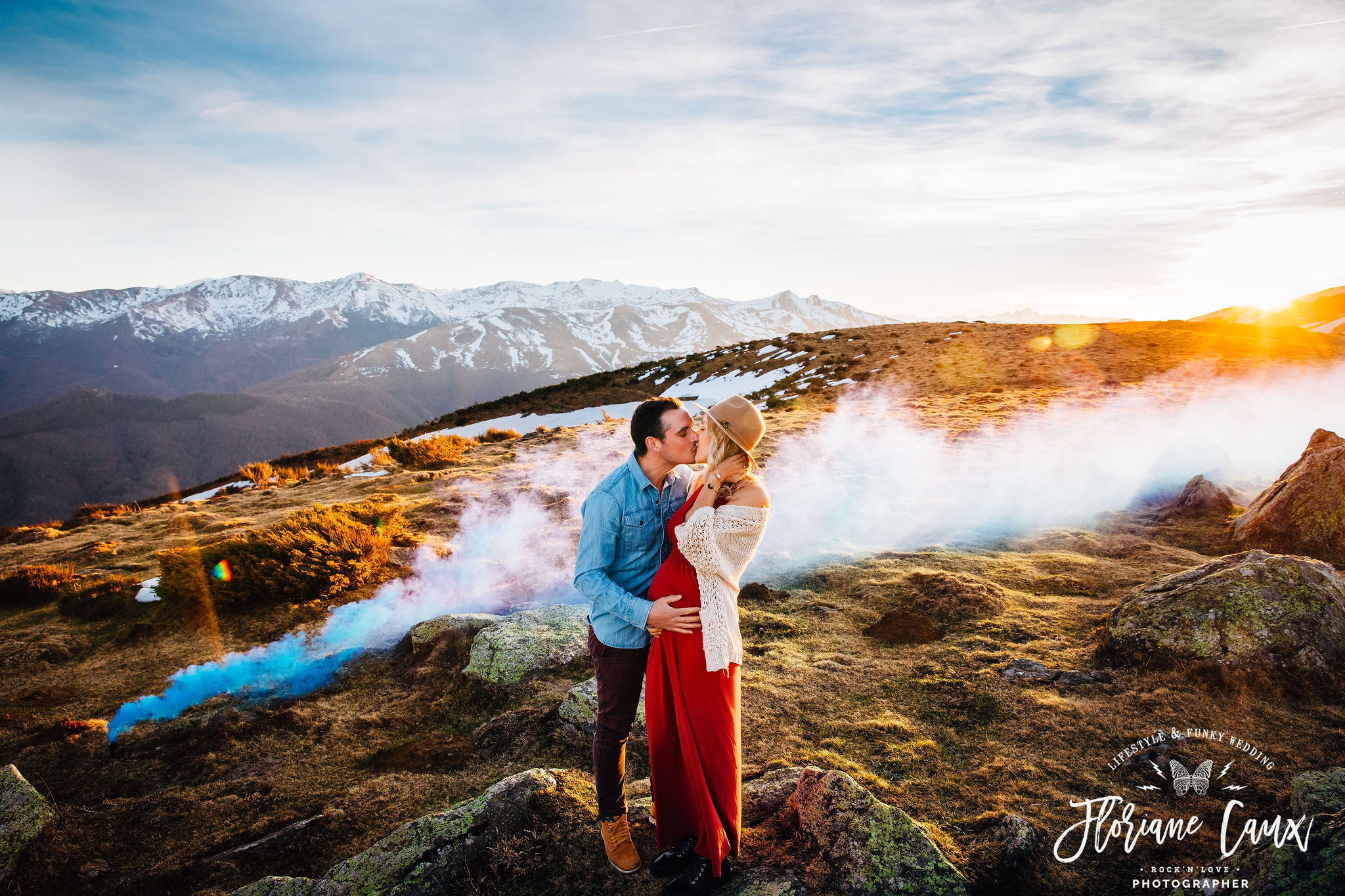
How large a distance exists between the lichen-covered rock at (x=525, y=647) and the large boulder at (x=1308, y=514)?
8.56 meters

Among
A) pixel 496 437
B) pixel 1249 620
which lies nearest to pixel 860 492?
pixel 1249 620

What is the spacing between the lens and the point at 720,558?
2.43m

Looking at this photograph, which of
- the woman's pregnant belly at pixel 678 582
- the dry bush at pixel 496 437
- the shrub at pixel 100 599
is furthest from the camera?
the dry bush at pixel 496 437

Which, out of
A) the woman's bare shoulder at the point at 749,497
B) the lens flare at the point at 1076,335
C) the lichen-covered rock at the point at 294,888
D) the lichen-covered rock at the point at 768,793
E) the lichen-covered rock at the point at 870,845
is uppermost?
the lens flare at the point at 1076,335

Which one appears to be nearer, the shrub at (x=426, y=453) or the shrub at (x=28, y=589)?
the shrub at (x=28, y=589)

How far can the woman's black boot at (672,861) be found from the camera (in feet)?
9.50

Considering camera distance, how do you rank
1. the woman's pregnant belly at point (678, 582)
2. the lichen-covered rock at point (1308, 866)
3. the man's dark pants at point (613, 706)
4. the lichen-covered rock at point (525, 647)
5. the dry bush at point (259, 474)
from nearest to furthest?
the lichen-covered rock at point (1308, 866) < the woman's pregnant belly at point (678, 582) < the man's dark pants at point (613, 706) < the lichen-covered rock at point (525, 647) < the dry bush at point (259, 474)

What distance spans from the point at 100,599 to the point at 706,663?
8.82 metres

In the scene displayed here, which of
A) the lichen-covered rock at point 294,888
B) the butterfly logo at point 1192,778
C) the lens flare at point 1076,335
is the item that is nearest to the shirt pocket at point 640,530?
the lichen-covered rock at point 294,888

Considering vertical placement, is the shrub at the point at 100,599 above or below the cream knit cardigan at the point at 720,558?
below

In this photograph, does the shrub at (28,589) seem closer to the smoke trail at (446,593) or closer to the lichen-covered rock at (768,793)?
the smoke trail at (446,593)

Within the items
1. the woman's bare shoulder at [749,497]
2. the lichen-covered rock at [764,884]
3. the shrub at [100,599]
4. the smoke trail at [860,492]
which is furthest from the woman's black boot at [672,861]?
the shrub at [100,599]

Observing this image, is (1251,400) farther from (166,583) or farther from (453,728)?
(166,583)

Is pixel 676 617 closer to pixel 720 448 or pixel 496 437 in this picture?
pixel 720 448
